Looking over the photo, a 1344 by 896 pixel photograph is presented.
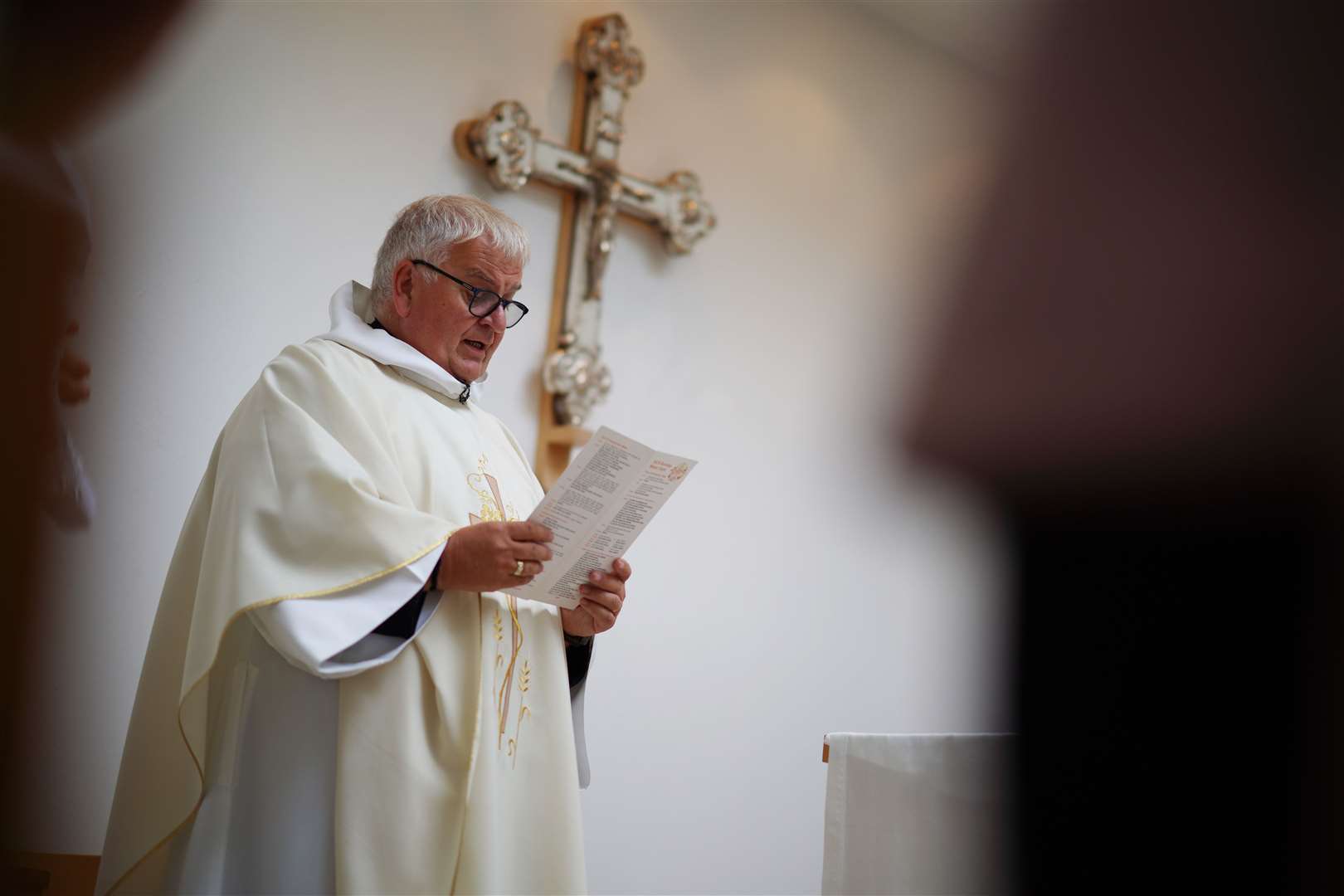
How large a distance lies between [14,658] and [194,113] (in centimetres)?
335

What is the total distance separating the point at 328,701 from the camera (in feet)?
7.52

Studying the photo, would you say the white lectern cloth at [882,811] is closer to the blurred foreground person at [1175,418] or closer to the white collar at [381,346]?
the white collar at [381,346]

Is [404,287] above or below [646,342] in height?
below

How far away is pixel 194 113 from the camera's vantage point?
11.2ft

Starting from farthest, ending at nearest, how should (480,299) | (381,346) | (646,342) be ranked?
1. (646,342)
2. (480,299)
3. (381,346)

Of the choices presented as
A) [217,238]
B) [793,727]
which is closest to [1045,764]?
[217,238]

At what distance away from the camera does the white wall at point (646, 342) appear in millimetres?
3240

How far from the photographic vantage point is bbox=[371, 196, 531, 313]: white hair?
9.09 feet

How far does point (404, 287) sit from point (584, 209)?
1.63 metres

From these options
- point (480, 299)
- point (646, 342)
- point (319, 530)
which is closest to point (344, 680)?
point (319, 530)

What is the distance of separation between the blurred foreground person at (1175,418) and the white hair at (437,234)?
2.54 meters

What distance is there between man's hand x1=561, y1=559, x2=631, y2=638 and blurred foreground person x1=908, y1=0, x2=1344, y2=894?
206cm

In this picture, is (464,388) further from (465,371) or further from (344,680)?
(344,680)

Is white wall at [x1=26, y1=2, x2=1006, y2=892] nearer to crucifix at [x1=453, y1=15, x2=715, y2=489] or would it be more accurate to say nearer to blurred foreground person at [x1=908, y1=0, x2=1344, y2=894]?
crucifix at [x1=453, y1=15, x2=715, y2=489]
